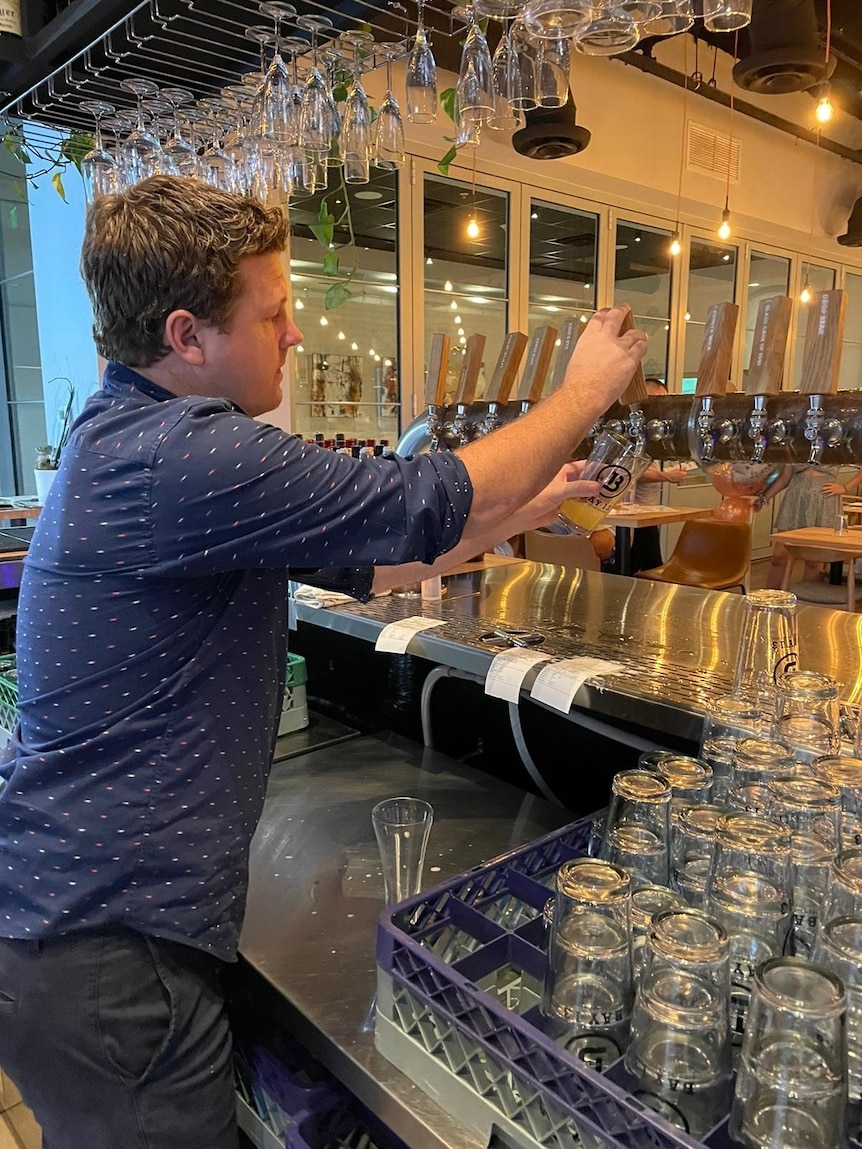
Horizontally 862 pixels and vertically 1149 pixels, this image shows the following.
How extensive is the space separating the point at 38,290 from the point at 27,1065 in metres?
3.90

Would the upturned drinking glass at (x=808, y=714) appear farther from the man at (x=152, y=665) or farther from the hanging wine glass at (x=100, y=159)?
the hanging wine glass at (x=100, y=159)

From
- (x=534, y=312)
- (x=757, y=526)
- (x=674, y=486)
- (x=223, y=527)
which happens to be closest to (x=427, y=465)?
(x=223, y=527)

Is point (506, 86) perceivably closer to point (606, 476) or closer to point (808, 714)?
point (606, 476)

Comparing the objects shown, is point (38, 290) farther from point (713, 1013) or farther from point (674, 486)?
point (674, 486)

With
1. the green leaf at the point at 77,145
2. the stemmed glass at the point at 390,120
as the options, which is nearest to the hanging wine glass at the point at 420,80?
the stemmed glass at the point at 390,120

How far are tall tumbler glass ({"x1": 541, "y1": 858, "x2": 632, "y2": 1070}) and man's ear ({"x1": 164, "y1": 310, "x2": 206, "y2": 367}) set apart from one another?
2.42ft

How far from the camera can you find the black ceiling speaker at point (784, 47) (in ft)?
11.7

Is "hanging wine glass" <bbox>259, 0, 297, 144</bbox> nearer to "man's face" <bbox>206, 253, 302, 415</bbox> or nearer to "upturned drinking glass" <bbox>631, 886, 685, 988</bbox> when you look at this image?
"man's face" <bbox>206, 253, 302, 415</bbox>

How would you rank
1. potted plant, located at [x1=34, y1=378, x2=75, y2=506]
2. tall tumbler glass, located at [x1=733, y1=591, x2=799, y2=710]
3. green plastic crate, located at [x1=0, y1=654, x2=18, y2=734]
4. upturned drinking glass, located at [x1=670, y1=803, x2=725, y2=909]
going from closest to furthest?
upturned drinking glass, located at [x1=670, y1=803, x2=725, y2=909]
tall tumbler glass, located at [x1=733, y1=591, x2=799, y2=710]
green plastic crate, located at [x1=0, y1=654, x2=18, y2=734]
potted plant, located at [x1=34, y1=378, x2=75, y2=506]

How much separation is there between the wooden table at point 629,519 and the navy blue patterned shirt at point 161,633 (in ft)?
13.9

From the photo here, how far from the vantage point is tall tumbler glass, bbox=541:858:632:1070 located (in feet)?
2.76

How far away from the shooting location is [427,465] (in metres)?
1.00

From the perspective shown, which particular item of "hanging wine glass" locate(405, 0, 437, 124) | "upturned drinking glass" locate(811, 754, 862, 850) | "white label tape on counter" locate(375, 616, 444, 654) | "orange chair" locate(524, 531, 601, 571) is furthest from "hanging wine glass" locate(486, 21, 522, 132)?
"orange chair" locate(524, 531, 601, 571)

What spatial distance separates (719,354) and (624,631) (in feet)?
1.90
